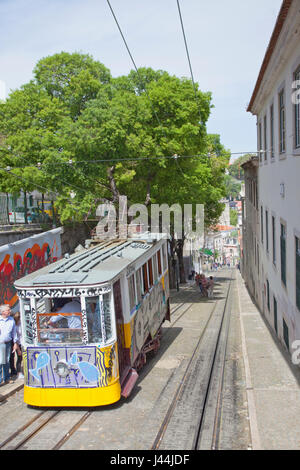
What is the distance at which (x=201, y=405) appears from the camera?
9648mm

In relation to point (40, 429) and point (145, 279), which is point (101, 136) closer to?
point (145, 279)

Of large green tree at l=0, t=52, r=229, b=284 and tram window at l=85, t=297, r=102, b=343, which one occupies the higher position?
large green tree at l=0, t=52, r=229, b=284

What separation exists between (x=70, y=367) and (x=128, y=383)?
4.77 feet

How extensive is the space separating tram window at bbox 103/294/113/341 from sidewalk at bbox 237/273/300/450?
2833mm

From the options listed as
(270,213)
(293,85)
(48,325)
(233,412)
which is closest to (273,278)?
(270,213)

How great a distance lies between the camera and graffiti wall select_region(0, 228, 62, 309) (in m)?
14.5

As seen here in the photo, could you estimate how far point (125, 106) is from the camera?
23.7 metres

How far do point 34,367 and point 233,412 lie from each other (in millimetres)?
3681

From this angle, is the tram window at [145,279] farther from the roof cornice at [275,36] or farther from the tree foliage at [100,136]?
the tree foliage at [100,136]

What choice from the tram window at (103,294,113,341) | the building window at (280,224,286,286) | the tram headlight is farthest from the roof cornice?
the tram headlight

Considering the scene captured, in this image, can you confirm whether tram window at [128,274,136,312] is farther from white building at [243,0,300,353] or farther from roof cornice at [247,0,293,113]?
roof cornice at [247,0,293,113]

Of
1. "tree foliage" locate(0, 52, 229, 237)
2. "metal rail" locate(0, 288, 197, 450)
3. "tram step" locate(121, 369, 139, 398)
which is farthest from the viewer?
"tree foliage" locate(0, 52, 229, 237)

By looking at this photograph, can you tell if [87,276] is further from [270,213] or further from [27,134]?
[27,134]

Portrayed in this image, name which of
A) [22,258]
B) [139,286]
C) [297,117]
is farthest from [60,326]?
[297,117]
